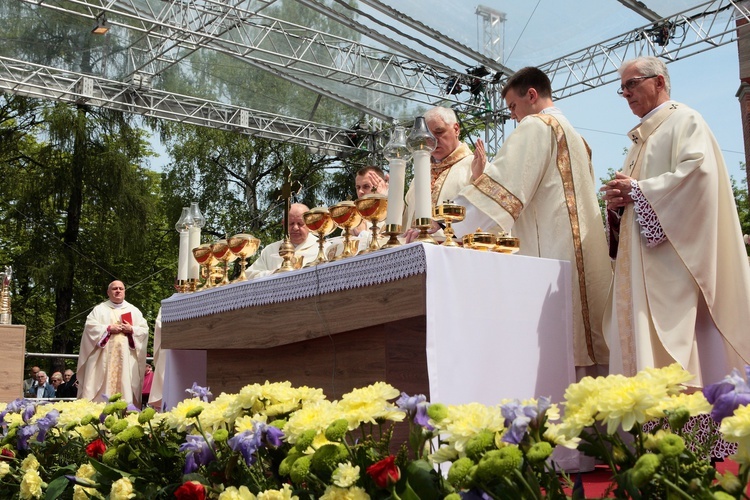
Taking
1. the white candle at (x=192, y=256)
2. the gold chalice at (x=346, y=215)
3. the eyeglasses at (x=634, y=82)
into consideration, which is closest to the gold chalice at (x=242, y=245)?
the white candle at (x=192, y=256)

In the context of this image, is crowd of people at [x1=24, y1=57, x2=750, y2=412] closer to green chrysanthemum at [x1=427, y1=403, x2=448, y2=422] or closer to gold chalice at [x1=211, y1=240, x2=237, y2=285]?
gold chalice at [x1=211, y1=240, x2=237, y2=285]

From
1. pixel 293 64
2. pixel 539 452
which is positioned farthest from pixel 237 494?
pixel 293 64

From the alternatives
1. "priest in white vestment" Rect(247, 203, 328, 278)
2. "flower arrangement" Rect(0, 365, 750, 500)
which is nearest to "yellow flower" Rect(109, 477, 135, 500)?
"flower arrangement" Rect(0, 365, 750, 500)

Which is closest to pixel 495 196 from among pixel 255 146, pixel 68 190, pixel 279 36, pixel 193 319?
pixel 193 319

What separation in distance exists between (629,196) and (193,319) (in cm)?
250

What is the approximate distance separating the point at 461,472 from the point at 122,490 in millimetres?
1317

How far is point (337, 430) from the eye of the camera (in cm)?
178

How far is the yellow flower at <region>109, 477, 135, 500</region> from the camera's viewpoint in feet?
8.09

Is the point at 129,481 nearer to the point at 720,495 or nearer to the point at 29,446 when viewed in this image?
the point at 29,446

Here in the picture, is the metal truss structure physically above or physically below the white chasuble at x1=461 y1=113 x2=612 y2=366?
above

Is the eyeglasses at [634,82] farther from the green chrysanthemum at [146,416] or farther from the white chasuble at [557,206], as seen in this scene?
the green chrysanthemum at [146,416]

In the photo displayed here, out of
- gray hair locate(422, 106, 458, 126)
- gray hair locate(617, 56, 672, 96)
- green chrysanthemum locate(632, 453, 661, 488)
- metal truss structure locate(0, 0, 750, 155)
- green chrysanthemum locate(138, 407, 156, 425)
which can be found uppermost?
metal truss structure locate(0, 0, 750, 155)

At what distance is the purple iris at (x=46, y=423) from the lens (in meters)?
3.15

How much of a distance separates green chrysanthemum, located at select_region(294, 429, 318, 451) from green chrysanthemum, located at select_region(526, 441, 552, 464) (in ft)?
1.62
